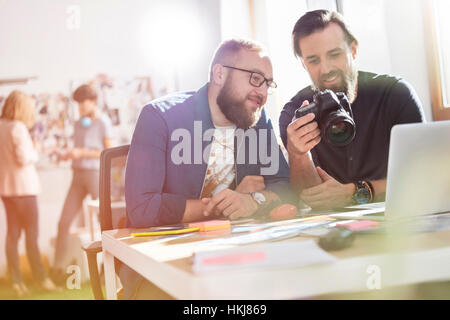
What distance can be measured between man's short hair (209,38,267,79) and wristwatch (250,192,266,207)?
2.04 ft

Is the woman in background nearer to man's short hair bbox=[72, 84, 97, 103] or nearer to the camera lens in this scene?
man's short hair bbox=[72, 84, 97, 103]

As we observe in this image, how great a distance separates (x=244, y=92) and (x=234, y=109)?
88mm

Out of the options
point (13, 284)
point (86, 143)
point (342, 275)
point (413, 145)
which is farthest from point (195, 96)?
point (13, 284)

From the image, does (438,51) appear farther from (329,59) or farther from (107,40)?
(107,40)

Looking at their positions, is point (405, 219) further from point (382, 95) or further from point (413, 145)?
point (382, 95)

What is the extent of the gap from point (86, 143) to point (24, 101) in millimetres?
679

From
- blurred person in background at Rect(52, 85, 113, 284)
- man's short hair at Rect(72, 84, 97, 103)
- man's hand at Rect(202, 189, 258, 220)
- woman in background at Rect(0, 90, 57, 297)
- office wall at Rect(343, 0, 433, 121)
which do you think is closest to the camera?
man's hand at Rect(202, 189, 258, 220)

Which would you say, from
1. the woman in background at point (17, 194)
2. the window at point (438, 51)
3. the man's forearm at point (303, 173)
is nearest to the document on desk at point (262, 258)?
the man's forearm at point (303, 173)

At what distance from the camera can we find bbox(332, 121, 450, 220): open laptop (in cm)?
74

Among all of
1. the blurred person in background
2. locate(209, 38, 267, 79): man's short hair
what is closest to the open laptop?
locate(209, 38, 267, 79): man's short hair

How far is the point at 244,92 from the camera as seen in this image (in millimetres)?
1577

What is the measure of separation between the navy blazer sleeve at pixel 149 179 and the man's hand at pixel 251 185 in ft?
0.70

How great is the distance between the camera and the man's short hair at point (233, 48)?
1.57 metres

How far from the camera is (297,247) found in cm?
54
